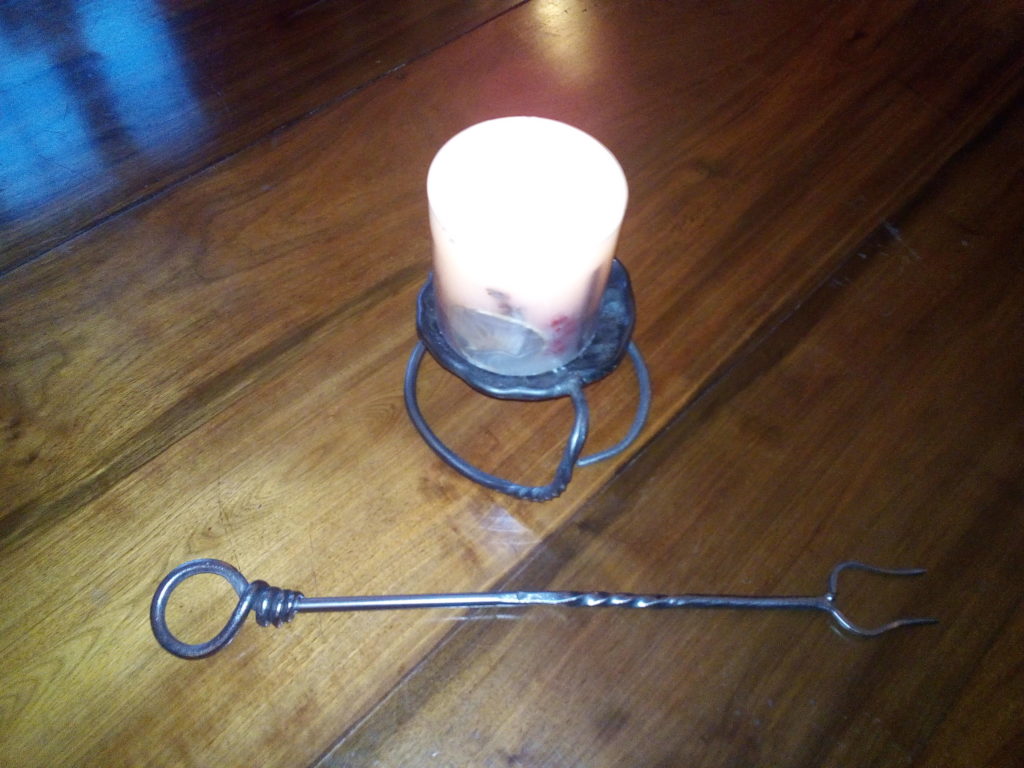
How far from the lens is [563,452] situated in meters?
0.44

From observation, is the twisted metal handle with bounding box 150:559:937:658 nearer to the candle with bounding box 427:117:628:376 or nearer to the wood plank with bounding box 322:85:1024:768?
the wood plank with bounding box 322:85:1024:768

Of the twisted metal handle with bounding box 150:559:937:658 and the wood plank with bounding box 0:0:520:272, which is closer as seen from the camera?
the twisted metal handle with bounding box 150:559:937:658

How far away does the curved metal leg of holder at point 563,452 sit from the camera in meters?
0.38

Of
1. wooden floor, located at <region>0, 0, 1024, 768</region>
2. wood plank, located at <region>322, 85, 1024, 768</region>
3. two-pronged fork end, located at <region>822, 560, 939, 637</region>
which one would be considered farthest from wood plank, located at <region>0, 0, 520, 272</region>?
two-pronged fork end, located at <region>822, 560, 939, 637</region>

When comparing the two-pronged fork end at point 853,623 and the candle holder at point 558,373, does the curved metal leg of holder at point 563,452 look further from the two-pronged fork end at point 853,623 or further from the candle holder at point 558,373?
the two-pronged fork end at point 853,623

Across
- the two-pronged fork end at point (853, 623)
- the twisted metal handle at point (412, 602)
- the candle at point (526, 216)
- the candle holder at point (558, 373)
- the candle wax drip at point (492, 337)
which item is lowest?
the two-pronged fork end at point (853, 623)

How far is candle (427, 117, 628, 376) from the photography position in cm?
32

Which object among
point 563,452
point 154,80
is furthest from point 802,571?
point 154,80

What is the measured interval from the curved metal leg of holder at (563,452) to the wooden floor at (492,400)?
0.01 metres

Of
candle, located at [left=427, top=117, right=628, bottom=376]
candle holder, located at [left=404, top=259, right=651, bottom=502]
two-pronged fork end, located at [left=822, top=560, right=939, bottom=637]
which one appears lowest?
two-pronged fork end, located at [left=822, top=560, right=939, bottom=637]

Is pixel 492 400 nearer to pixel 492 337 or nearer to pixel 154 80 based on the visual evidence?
pixel 492 337

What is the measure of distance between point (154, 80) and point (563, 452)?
0.47 meters

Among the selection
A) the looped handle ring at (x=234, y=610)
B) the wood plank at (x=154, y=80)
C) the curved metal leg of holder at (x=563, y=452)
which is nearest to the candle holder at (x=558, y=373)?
the curved metal leg of holder at (x=563, y=452)

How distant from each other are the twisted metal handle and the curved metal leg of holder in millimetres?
58
